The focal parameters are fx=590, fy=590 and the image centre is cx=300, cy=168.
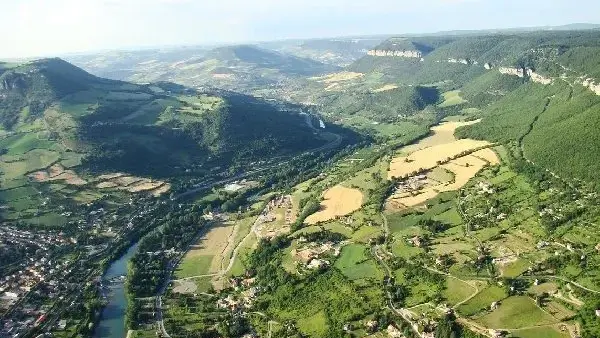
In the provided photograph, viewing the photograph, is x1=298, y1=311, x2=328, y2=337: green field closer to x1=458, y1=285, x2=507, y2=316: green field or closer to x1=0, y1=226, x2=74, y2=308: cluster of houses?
x1=458, y1=285, x2=507, y2=316: green field

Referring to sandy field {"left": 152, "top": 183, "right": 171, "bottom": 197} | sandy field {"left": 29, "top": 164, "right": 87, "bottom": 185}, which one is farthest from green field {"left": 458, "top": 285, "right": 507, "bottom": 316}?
sandy field {"left": 29, "top": 164, "right": 87, "bottom": 185}

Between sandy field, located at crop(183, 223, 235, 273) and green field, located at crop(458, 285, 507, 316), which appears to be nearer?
green field, located at crop(458, 285, 507, 316)

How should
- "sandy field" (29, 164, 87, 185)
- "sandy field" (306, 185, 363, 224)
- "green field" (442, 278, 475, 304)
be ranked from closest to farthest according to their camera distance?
"green field" (442, 278, 475, 304) → "sandy field" (306, 185, 363, 224) → "sandy field" (29, 164, 87, 185)

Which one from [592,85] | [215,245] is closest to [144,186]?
[215,245]

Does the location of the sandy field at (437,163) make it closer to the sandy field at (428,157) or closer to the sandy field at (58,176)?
the sandy field at (428,157)

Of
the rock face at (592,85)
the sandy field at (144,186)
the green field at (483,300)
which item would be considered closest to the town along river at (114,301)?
the sandy field at (144,186)

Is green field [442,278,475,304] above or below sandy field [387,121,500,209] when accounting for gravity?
below

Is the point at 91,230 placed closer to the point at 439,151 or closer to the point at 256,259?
the point at 256,259
